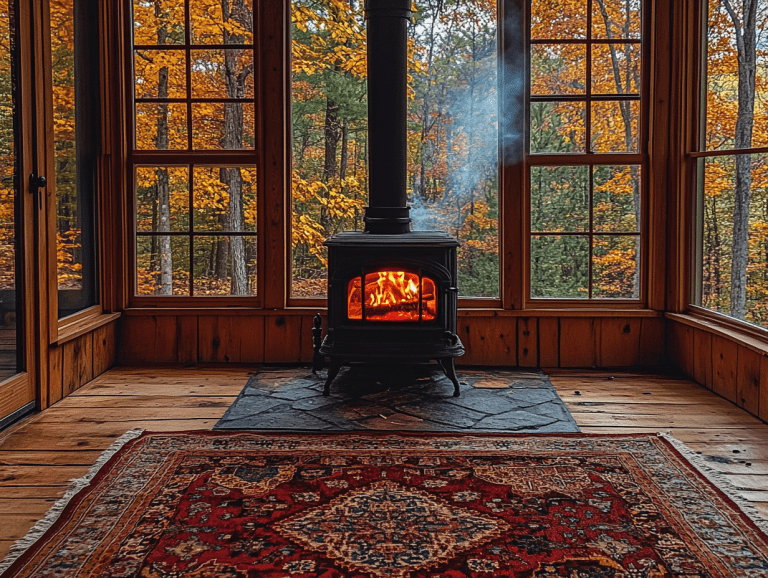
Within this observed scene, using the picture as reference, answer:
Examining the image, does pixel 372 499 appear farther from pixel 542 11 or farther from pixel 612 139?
pixel 542 11

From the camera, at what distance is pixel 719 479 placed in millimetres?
2504

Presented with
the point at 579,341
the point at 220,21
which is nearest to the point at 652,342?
the point at 579,341

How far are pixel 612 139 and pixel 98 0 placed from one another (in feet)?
9.56

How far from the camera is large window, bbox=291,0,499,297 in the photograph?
427 cm

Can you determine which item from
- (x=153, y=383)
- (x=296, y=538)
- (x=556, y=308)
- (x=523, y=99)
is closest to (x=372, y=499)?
(x=296, y=538)

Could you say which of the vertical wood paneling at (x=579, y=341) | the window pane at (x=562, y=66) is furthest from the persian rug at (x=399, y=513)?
the window pane at (x=562, y=66)

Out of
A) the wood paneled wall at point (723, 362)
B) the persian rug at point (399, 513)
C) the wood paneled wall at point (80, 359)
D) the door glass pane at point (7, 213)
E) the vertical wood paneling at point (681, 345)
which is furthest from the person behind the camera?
the vertical wood paneling at point (681, 345)

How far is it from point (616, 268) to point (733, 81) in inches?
45.5

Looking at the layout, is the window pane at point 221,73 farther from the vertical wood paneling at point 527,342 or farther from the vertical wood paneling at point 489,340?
the vertical wood paneling at point 527,342

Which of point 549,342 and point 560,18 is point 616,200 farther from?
point 560,18

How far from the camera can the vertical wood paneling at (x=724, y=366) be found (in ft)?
11.6

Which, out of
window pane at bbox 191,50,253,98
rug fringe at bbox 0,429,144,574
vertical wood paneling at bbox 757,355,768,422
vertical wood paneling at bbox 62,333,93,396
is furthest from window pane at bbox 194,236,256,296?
vertical wood paneling at bbox 757,355,768,422

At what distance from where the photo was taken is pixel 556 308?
4266mm

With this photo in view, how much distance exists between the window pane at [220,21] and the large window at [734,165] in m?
2.47
